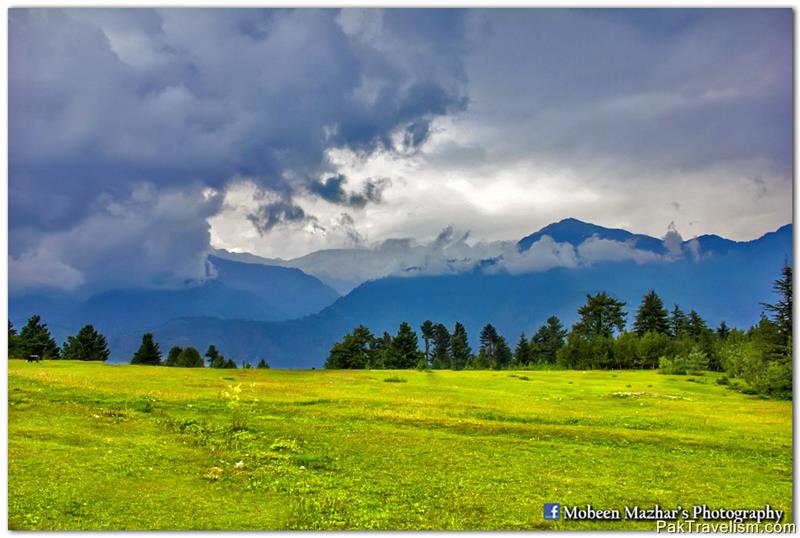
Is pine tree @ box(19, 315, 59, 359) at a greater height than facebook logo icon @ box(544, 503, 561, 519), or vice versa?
pine tree @ box(19, 315, 59, 359)

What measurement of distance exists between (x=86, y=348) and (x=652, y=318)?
354ft

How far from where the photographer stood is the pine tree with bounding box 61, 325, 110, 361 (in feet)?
254

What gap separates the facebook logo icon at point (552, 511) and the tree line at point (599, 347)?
39.1 m

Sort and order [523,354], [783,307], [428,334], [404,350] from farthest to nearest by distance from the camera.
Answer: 1. [428,334]
2. [523,354]
3. [404,350]
4. [783,307]

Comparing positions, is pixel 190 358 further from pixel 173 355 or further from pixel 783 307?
pixel 783 307

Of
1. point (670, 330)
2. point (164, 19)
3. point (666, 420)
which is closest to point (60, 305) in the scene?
point (164, 19)

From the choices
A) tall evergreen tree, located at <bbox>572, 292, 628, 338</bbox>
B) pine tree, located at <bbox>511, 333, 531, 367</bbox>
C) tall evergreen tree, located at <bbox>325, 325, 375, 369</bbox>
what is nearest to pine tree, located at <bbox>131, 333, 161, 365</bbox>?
tall evergreen tree, located at <bbox>325, 325, 375, 369</bbox>

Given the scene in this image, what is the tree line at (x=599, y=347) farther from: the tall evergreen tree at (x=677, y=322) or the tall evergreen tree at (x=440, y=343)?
the tall evergreen tree at (x=677, y=322)

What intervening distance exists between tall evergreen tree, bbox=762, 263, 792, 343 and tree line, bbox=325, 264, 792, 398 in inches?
480

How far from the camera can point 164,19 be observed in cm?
1739

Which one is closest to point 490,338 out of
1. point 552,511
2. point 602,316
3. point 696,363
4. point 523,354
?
point 523,354

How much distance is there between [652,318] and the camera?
108 metres

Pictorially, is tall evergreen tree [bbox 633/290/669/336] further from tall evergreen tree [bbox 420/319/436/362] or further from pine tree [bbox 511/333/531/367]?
tall evergreen tree [bbox 420/319/436/362]

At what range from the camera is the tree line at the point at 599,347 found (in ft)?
238
